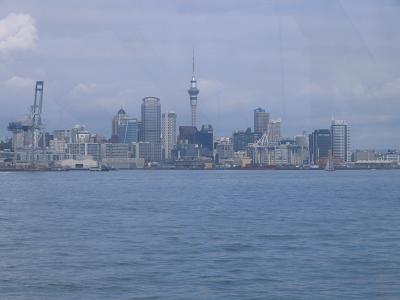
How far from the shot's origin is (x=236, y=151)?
151 m

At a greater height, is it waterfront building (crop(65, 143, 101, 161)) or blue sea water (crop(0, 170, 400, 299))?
waterfront building (crop(65, 143, 101, 161))

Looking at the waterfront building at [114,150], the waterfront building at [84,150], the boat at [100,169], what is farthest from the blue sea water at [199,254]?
the waterfront building at [84,150]

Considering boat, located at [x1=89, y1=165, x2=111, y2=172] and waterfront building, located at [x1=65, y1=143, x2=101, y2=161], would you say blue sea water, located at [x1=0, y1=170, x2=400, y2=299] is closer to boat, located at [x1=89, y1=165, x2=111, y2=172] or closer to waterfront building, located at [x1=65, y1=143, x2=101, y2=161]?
boat, located at [x1=89, y1=165, x2=111, y2=172]

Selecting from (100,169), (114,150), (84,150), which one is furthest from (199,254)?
(84,150)

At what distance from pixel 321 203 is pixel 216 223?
11.8m

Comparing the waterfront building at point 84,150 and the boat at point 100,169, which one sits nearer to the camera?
the boat at point 100,169

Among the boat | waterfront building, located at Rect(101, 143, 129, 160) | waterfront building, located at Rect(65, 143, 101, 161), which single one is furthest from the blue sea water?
waterfront building, located at Rect(65, 143, 101, 161)

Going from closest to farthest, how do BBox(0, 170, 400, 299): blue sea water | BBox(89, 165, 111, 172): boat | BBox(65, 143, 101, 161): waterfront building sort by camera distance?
BBox(0, 170, 400, 299): blue sea water, BBox(89, 165, 111, 172): boat, BBox(65, 143, 101, 161): waterfront building

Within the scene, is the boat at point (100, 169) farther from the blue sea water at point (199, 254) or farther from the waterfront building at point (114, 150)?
the blue sea water at point (199, 254)

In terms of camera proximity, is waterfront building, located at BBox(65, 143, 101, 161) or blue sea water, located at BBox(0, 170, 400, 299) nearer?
blue sea water, located at BBox(0, 170, 400, 299)

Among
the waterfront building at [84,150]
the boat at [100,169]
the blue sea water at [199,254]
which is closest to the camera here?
the blue sea water at [199,254]

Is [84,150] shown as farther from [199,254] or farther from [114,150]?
[199,254]

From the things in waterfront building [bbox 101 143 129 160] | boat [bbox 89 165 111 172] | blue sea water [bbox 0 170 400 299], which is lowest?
blue sea water [bbox 0 170 400 299]

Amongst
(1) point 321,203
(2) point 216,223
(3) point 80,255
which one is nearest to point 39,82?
(1) point 321,203
